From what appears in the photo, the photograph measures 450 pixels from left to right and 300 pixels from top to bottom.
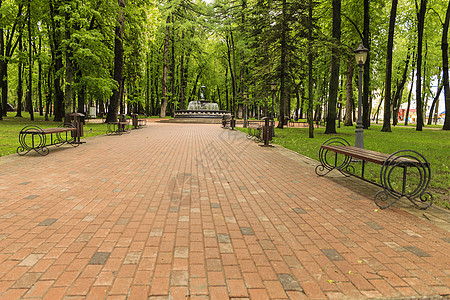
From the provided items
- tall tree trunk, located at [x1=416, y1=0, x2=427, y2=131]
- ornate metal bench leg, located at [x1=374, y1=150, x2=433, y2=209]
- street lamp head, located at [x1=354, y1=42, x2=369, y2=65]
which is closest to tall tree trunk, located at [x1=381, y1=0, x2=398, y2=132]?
tall tree trunk, located at [x1=416, y1=0, x2=427, y2=131]

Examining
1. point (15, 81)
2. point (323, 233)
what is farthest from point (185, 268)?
point (15, 81)

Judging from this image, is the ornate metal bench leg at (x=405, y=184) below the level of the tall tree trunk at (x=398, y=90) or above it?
below

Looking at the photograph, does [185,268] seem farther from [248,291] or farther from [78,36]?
[78,36]

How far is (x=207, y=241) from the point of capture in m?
3.44

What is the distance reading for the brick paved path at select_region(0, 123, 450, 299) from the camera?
2.56 meters

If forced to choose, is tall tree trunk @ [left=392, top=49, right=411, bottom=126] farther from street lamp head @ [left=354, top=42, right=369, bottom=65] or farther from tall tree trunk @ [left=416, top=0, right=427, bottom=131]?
street lamp head @ [left=354, top=42, right=369, bottom=65]

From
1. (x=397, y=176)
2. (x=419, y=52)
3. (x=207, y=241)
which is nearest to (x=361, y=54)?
(x=397, y=176)

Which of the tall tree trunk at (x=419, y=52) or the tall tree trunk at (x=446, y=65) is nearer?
the tall tree trunk at (x=419, y=52)

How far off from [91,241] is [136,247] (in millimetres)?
551

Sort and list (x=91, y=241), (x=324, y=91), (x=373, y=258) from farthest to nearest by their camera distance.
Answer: (x=324, y=91) < (x=91, y=241) < (x=373, y=258)

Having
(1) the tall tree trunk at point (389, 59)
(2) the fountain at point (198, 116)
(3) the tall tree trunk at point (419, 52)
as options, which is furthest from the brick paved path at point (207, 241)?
(2) the fountain at point (198, 116)

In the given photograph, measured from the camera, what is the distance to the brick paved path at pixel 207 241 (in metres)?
2.56

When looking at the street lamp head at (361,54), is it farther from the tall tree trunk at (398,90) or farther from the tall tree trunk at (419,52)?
the tall tree trunk at (398,90)

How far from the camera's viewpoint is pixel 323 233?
147 inches
